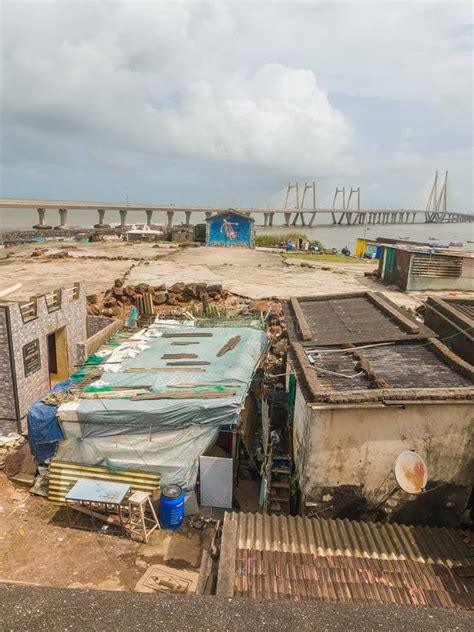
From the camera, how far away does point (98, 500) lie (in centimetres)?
831

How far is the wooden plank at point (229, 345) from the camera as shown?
39.2 feet

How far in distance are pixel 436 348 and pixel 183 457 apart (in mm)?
6010

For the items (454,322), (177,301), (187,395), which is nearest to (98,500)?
(187,395)

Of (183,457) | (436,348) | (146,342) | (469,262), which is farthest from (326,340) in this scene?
(469,262)

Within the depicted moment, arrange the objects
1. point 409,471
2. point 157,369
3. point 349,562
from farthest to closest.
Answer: point 157,369, point 409,471, point 349,562

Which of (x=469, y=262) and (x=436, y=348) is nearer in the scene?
(x=436, y=348)

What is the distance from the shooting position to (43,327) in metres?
13.1

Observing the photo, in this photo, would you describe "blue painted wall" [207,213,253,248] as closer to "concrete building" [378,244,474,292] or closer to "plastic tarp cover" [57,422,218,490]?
"concrete building" [378,244,474,292]

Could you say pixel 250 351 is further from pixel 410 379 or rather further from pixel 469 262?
pixel 469 262

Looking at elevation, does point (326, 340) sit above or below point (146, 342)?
above

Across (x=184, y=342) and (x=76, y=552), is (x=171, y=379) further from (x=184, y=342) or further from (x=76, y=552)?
(x=76, y=552)

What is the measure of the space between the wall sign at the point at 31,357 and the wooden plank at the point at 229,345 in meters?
5.60

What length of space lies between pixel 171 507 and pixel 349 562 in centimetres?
401

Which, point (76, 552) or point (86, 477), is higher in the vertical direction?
point (86, 477)
